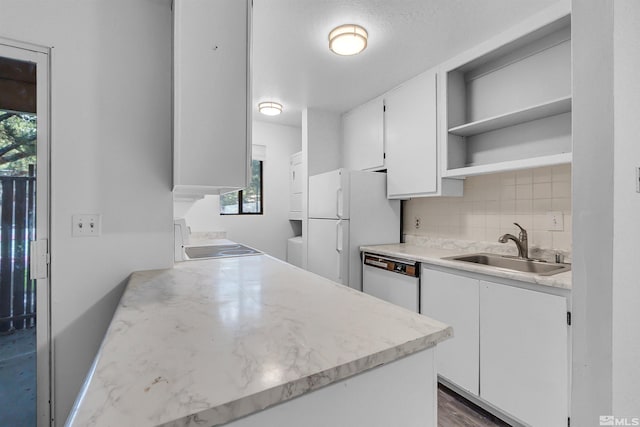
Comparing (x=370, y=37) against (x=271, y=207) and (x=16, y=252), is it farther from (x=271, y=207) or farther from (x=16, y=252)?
(x=271, y=207)

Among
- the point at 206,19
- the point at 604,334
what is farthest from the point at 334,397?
the point at 206,19

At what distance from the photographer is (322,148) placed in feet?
11.8

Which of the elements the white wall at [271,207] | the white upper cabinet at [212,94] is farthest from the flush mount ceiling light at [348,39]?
the white wall at [271,207]

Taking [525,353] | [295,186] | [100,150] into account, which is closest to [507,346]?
[525,353]

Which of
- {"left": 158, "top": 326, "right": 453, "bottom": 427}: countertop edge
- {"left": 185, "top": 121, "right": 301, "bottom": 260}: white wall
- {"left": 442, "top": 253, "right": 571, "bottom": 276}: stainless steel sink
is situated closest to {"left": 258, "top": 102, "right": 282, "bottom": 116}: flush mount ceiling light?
{"left": 185, "top": 121, "right": 301, "bottom": 260}: white wall

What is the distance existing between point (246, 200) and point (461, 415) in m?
3.27

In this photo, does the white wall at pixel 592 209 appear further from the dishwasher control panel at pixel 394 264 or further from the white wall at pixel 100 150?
the white wall at pixel 100 150

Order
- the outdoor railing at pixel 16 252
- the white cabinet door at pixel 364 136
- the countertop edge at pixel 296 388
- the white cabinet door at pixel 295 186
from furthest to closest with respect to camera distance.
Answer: the white cabinet door at pixel 295 186 → the white cabinet door at pixel 364 136 → the outdoor railing at pixel 16 252 → the countertop edge at pixel 296 388

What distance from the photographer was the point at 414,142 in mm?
2664

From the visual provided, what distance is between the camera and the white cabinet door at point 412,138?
2498 millimetres

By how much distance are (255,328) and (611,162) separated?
1411 mm

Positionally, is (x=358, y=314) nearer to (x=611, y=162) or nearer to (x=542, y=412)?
(x=611, y=162)

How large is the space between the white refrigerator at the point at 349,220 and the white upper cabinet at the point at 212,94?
1.63 m

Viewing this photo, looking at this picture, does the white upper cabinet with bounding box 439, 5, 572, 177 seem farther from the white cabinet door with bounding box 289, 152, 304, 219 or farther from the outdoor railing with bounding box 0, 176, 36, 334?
the outdoor railing with bounding box 0, 176, 36, 334
